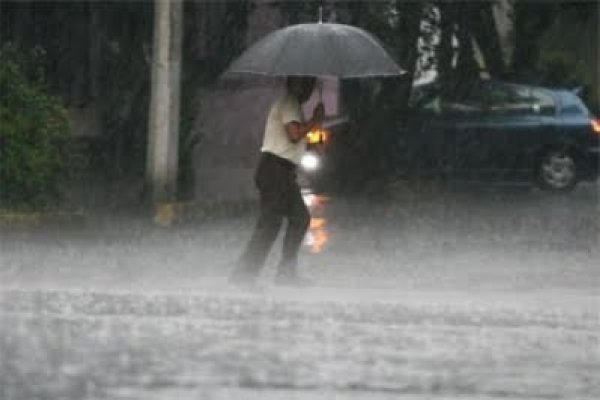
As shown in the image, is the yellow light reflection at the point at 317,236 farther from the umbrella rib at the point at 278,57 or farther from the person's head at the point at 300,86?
the umbrella rib at the point at 278,57

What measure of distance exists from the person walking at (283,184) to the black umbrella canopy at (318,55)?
203 millimetres

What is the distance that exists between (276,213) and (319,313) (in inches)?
53.0

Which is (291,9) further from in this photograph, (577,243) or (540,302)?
(540,302)

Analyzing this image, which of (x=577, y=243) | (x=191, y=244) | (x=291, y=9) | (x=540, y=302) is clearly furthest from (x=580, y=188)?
(x=540, y=302)

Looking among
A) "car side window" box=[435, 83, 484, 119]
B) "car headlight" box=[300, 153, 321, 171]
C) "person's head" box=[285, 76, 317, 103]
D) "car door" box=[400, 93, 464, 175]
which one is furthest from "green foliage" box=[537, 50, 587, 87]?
"person's head" box=[285, 76, 317, 103]

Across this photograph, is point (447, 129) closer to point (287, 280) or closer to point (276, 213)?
point (287, 280)

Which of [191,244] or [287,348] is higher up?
[287,348]

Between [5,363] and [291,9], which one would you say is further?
[291,9]

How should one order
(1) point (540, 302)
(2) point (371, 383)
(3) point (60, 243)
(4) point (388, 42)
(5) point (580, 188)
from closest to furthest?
(2) point (371, 383) < (1) point (540, 302) < (3) point (60, 243) < (4) point (388, 42) < (5) point (580, 188)

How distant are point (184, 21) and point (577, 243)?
6275 mm

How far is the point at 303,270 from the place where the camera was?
47.7ft

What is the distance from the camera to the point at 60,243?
15.9 meters

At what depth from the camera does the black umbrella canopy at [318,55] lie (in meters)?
12.8

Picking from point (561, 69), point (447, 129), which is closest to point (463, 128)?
point (447, 129)
